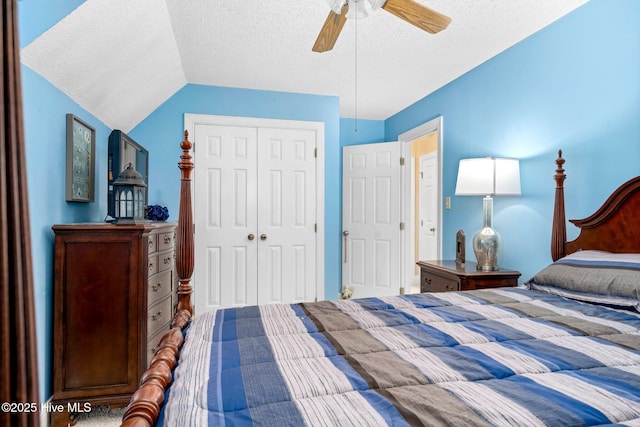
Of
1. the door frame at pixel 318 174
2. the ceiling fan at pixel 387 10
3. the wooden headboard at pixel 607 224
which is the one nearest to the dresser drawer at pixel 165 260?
the door frame at pixel 318 174

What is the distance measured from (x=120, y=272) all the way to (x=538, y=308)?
2.06 metres

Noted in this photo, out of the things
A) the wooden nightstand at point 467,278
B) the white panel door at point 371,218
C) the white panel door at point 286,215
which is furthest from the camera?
the white panel door at point 371,218

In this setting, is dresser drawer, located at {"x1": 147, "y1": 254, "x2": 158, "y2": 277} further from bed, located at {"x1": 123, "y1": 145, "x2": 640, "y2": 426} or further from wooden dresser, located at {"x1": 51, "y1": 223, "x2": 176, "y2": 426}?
bed, located at {"x1": 123, "y1": 145, "x2": 640, "y2": 426}

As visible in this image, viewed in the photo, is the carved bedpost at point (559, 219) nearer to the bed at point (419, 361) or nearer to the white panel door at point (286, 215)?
the bed at point (419, 361)

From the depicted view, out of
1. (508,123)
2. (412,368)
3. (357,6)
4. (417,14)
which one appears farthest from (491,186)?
(412,368)

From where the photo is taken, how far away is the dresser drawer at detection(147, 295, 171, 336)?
7.56 feet

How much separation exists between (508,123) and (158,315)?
2833 millimetres

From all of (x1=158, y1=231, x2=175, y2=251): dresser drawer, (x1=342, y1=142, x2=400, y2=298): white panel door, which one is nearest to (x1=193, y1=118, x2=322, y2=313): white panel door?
(x1=342, y1=142, x2=400, y2=298): white panel door

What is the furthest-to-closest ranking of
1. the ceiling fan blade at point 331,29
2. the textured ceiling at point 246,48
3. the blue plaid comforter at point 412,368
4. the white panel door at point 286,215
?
the white panel door at point 286,215 < the textured ceiling at point 246,48 < the ceiling fan blade at point 331,29 < the blue plaid comforter at point 412,368

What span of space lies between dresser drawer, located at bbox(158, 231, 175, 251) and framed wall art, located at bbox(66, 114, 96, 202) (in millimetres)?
502

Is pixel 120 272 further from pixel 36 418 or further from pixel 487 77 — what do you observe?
pixel 487 77

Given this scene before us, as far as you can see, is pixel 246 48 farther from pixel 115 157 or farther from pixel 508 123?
pixel 508 123

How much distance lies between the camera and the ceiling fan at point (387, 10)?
1675 millimetres

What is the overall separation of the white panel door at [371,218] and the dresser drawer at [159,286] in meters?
2.30
